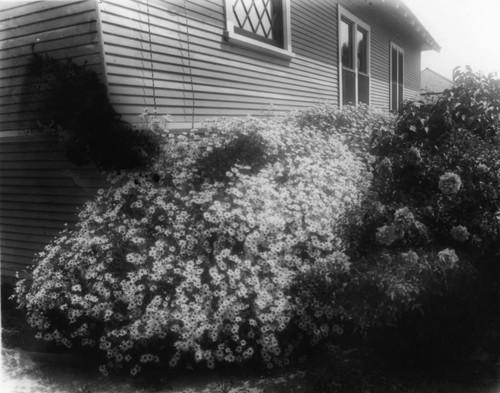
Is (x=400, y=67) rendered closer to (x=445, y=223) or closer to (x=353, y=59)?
(x=353, y=59)

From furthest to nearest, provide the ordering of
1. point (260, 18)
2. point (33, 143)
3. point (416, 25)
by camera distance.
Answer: point (416, 25) < point (260, 18) < point (33, 143)

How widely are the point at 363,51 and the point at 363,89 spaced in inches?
45.3

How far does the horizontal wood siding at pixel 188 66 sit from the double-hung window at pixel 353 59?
2.79m

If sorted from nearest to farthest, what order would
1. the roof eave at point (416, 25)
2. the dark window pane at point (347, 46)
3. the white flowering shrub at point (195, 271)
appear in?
the white flowering shrub at point (195, 271), the dark window pane at point (347, 46), the roof eave at point (416, 25)

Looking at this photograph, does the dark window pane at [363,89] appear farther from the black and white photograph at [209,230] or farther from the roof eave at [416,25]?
the black and white photograph at [209,230]

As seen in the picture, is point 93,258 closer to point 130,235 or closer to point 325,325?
point 130,235

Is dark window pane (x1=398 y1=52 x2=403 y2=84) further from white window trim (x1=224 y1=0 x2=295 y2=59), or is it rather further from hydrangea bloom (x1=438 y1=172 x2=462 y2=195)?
hydrangea bloom (x1=438 y1=172 x2=462 y2=195)

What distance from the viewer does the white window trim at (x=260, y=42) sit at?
5945 mm

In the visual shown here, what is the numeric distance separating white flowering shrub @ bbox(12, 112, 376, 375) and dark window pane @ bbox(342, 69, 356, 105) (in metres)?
6.91

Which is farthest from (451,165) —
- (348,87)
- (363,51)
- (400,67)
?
(400,67)

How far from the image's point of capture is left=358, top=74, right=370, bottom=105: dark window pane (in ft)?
38.4

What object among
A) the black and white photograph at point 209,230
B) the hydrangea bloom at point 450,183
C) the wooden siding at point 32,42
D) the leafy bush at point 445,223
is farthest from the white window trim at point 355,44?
the hydrangea bloom at point 450,183

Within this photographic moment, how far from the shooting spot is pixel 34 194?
531 centimetres

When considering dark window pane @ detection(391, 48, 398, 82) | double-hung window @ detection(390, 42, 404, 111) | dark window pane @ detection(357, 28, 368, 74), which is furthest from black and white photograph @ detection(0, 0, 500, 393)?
dark window pane @ detection(391, 48, 398, 82)
